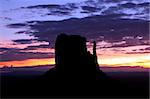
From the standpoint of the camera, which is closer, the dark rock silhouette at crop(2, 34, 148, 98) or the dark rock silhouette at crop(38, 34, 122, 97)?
the dark rock silhouette at crop(2, 34, 148, 98)

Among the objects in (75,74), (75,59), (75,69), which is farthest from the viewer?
(75,59)

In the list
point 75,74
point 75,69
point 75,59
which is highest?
point 75,59

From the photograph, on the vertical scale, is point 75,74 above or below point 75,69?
below

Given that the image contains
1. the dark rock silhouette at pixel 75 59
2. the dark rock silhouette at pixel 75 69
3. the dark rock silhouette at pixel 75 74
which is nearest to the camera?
the dark rock silhouette at pixel 75 74

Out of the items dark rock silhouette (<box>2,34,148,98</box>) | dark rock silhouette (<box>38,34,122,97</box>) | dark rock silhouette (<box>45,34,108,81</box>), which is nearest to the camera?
dark rock silhouette (<box>2,34,148,98</box>)

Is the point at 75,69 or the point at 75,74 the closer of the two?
the point at 75,74

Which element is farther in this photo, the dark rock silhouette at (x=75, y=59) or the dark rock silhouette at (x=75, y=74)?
the dark rock silhouette at (x=75, y=59)

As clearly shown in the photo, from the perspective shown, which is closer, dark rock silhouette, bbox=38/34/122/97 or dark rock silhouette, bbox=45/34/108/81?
→ dark rock silhouette, bbox=38/34/122/97

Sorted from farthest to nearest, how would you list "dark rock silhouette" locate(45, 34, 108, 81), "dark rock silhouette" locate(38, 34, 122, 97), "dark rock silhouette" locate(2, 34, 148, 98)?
1. "dark rock silhouette" locate(45, 34, 108, 81)
2. "dark rock silhouette" locate(38, 34, 122, 97)
3. "dark rock silhouette" locate(2, 34, 148, 98)

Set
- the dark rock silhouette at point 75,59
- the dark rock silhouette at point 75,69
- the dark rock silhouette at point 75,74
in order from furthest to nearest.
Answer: the dark rock silhouette at point 75,59 → the dark rock silhouette at point 75,69 → the dark rock silhouette at point 75,74

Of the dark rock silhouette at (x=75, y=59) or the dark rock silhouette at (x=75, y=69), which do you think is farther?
the dark rock silhouette at (x=75, y=59)

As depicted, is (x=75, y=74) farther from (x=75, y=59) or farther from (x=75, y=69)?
(x=75, y=59)

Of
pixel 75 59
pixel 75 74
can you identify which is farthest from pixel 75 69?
pixel 75 59

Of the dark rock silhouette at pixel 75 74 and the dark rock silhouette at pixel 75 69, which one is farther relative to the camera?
the dark rock silhouette at pixel 75 69
